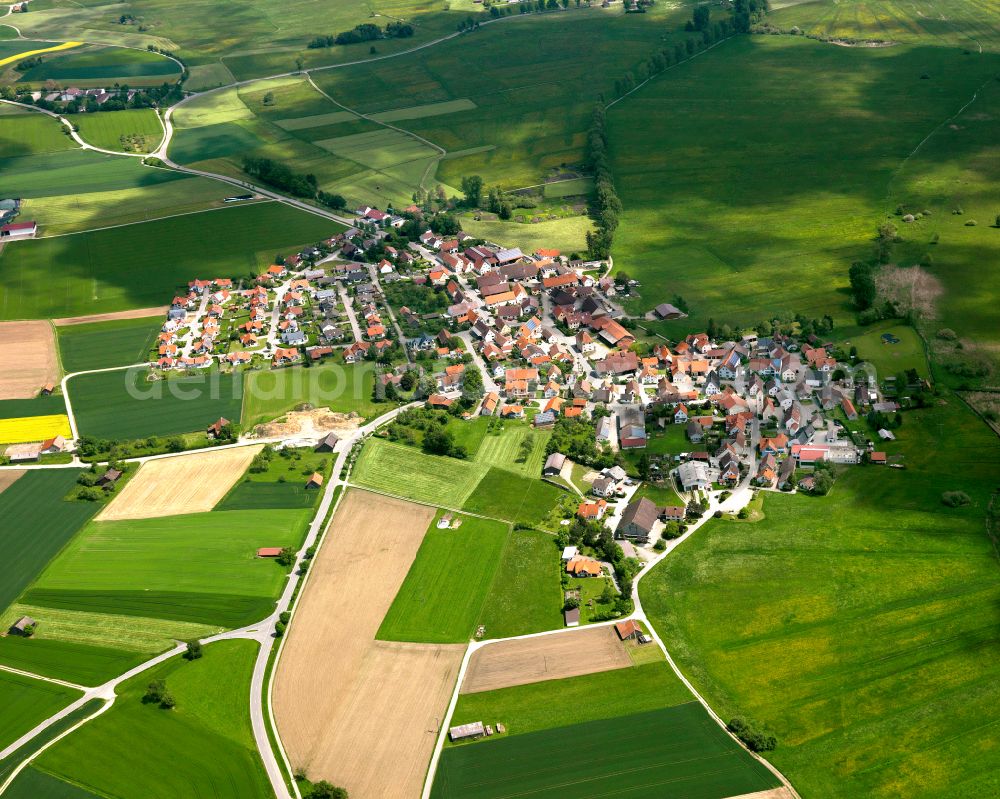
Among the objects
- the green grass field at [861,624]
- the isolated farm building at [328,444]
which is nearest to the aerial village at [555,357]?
the green grass field at [861,624]

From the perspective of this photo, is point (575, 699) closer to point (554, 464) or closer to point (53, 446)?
point (554, 464)

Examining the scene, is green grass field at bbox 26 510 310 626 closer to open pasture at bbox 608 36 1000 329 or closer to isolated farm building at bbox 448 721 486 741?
isolated farm building at bbox 448 721 486 741

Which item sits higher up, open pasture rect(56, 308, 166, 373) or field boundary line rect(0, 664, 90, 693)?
open pasture rect(56, 308, 166, 373)

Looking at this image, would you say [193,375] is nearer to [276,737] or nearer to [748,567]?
[276,737]

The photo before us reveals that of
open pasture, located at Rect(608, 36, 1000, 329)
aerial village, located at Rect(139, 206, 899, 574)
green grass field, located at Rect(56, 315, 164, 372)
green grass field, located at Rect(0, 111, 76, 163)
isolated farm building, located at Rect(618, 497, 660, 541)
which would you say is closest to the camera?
isolated farm building, located at Rect(618, 497, 660, 541)

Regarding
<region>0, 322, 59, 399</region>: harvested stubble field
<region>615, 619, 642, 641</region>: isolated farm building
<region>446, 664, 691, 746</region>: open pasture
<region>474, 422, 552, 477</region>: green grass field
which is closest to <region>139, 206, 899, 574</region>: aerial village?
<region>474, 422, 552, 477</region>: green grass field

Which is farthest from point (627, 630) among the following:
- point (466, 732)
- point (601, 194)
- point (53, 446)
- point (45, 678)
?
point (601, 194)

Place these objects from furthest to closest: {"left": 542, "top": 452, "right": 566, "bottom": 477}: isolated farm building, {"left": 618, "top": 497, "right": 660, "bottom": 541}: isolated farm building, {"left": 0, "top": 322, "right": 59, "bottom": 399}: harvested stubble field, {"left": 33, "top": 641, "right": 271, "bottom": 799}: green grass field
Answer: {"left": 0, "top": 322, "right": 59, "bottom": 399}: harvested stubble field < {"left": 542, "top": 452, "right": 566, "bottom": 477}: isolated farm building < {"left": 618, "top": 497, "right": 660, "bottom": 541}: isolated farm building < {"left": 33, "top": 641, "right": 271, "bottom": 799}: green grass field
